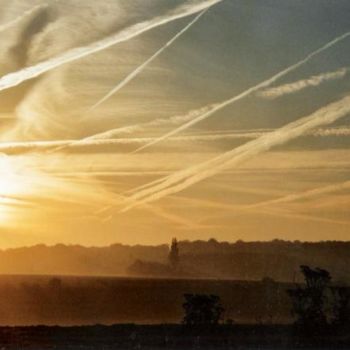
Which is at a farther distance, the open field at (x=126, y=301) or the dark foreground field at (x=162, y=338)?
the open field at (x=126, y=301)

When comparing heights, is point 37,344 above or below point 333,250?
below

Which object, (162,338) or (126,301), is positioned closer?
(162,338)

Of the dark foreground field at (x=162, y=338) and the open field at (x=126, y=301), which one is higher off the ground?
the open field at (x=126, y=301)

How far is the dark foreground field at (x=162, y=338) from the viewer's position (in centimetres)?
2478

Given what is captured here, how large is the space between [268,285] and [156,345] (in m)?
2.96

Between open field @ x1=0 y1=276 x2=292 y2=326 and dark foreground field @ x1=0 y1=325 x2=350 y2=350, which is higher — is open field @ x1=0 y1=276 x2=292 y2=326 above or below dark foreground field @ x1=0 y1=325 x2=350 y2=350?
above

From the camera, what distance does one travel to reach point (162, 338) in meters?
25.0

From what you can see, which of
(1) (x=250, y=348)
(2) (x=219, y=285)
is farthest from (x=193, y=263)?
(1) (x=250, y=348)

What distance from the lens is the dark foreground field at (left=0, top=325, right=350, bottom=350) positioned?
2478 cm

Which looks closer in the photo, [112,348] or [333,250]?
[112,348]

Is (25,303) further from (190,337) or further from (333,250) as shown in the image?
(333,250)

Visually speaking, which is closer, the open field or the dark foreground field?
the dark foreground field

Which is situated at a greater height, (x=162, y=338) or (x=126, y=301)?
(x=126, y=301)

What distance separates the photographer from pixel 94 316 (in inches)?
1013
